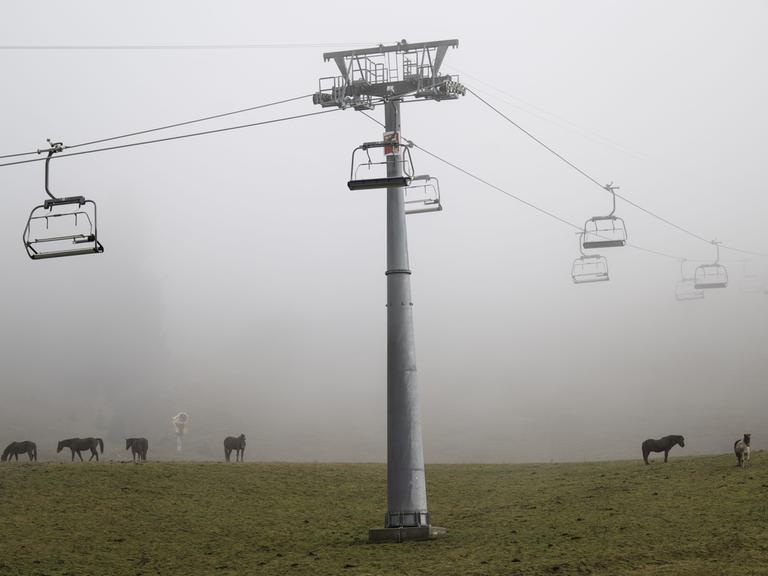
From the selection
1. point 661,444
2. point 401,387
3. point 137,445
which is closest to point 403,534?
point 401,387

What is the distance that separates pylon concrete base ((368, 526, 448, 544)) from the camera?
35219 mm

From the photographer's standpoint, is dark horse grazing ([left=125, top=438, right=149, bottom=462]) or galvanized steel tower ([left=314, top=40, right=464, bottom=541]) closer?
galvanized steel tower ([left=314, top=40, right=464, bottom=541])

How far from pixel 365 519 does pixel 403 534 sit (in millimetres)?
6368

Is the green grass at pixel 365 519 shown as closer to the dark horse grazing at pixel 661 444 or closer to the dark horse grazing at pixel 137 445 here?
the dark horse grazing at pixel 661 444

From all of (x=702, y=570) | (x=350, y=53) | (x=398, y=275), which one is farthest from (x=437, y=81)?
(x=702, y=570)

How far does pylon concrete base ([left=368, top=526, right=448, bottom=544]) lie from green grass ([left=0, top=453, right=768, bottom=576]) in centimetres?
66

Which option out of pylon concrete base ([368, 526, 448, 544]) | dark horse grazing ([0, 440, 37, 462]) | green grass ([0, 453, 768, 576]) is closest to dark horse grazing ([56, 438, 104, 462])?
dark horse grazing ([0, 440, 37, 462])

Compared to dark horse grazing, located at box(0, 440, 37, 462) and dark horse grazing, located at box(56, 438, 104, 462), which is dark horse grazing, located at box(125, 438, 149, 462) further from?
dark horse grazing, located at box(0, 440, 37, 462)

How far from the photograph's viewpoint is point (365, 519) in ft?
136

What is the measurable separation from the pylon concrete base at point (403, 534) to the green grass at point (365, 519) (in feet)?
2.16

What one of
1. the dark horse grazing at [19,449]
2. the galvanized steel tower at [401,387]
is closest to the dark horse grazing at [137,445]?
the dark horse grazing at [19,449]

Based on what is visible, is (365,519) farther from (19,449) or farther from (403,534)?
(19,449)

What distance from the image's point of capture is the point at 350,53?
3800 centimetres

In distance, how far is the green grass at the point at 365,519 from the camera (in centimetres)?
3084
